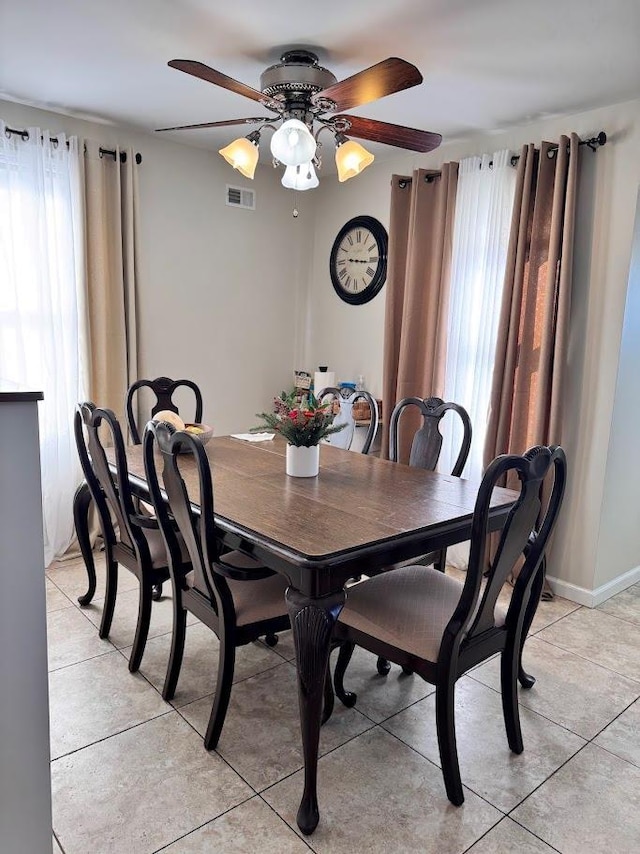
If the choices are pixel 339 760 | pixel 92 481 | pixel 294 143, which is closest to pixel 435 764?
pixel 339 760

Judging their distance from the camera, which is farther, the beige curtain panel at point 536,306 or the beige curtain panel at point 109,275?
the beige curtain panel at point 109,275

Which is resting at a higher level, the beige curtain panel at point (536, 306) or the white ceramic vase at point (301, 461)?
the beige curtain panel at point (536, 306)


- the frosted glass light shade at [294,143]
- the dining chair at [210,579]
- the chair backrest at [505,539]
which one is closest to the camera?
the chair backrest at [505,539]

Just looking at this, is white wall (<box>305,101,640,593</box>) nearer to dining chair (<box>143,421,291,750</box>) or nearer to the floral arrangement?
the floral arrangement

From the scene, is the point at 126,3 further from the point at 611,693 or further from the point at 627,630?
the point at 627,630

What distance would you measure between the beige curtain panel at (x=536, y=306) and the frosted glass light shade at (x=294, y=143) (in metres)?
1.53

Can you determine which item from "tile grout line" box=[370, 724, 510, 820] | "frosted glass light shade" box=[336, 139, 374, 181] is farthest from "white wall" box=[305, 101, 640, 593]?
"tile grout line" box=[370, 724, 510, 820]

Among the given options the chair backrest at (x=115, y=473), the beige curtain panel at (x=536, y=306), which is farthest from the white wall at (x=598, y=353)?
the chair backrest at (x=115, y=473)

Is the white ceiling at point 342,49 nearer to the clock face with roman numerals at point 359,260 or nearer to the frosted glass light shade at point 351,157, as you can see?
the frosted glass light shade at point 351,157

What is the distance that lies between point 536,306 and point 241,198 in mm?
2219

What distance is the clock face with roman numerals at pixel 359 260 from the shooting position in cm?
413

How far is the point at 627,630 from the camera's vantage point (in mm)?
2979

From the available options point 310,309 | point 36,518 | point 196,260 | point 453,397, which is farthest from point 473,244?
point 36,518

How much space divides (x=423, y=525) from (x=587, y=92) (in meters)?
2.24
